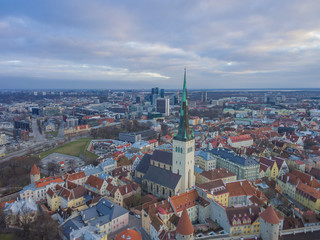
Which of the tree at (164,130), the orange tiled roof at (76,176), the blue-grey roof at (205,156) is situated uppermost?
the blue-grey roof at (205,156)

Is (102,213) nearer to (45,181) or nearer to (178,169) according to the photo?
(178,169)

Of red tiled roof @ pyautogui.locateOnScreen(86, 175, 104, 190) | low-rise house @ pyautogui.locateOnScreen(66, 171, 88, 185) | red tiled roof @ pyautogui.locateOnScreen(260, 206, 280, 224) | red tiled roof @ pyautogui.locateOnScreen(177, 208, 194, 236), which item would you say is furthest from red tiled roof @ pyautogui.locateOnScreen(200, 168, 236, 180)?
low-rise house @ pyautogui.locateOnScreen(66, 171, 88, 185)

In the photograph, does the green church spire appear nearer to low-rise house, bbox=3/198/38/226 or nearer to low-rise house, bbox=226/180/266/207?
low-rise house, bbox=226/180/266/207

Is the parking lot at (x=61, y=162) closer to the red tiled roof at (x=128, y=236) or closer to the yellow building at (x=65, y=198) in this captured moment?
the yellow building at (x=65, y=198)

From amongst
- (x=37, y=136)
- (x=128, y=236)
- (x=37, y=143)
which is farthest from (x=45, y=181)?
(x=37, y=136)

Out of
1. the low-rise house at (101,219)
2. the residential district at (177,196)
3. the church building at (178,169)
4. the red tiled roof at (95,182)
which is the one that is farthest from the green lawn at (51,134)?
the low-rise house at (101,219)

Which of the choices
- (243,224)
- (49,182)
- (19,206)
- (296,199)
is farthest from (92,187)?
(296,199)
